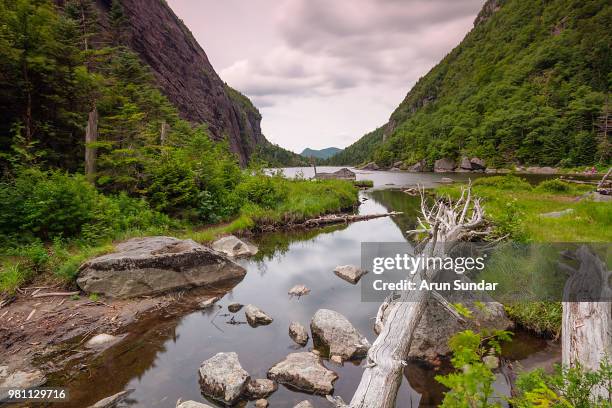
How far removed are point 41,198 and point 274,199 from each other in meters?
13.6

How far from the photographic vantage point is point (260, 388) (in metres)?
5.28

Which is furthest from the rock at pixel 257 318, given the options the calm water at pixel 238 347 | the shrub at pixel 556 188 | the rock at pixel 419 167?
the rock at pixel 419 167

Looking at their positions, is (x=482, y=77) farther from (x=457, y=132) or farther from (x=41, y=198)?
(x=41, y=198)

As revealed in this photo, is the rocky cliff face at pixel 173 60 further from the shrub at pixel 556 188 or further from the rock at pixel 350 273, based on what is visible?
the shrub at pixel 556 188

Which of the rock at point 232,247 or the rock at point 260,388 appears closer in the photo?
the rock at point 260,388

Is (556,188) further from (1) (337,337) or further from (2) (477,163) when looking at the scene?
(2) (477,163)

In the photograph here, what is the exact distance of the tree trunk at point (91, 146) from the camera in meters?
13.6

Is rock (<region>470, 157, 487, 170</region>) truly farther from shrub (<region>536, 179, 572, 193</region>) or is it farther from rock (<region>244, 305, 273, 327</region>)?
rock (<region>244, 305, 273, 327</region>)

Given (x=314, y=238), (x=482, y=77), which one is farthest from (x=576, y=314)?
(x=482, y=77)

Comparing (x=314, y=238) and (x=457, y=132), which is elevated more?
(x=457, y=132)

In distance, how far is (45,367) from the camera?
5.78m

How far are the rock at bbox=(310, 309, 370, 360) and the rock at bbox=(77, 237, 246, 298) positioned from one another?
4874mm

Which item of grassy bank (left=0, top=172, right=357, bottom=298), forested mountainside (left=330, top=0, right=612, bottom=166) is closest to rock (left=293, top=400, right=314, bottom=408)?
grassy bank (left=0, top=172, right=357, bottom=298)

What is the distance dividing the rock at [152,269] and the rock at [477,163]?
87.0m
